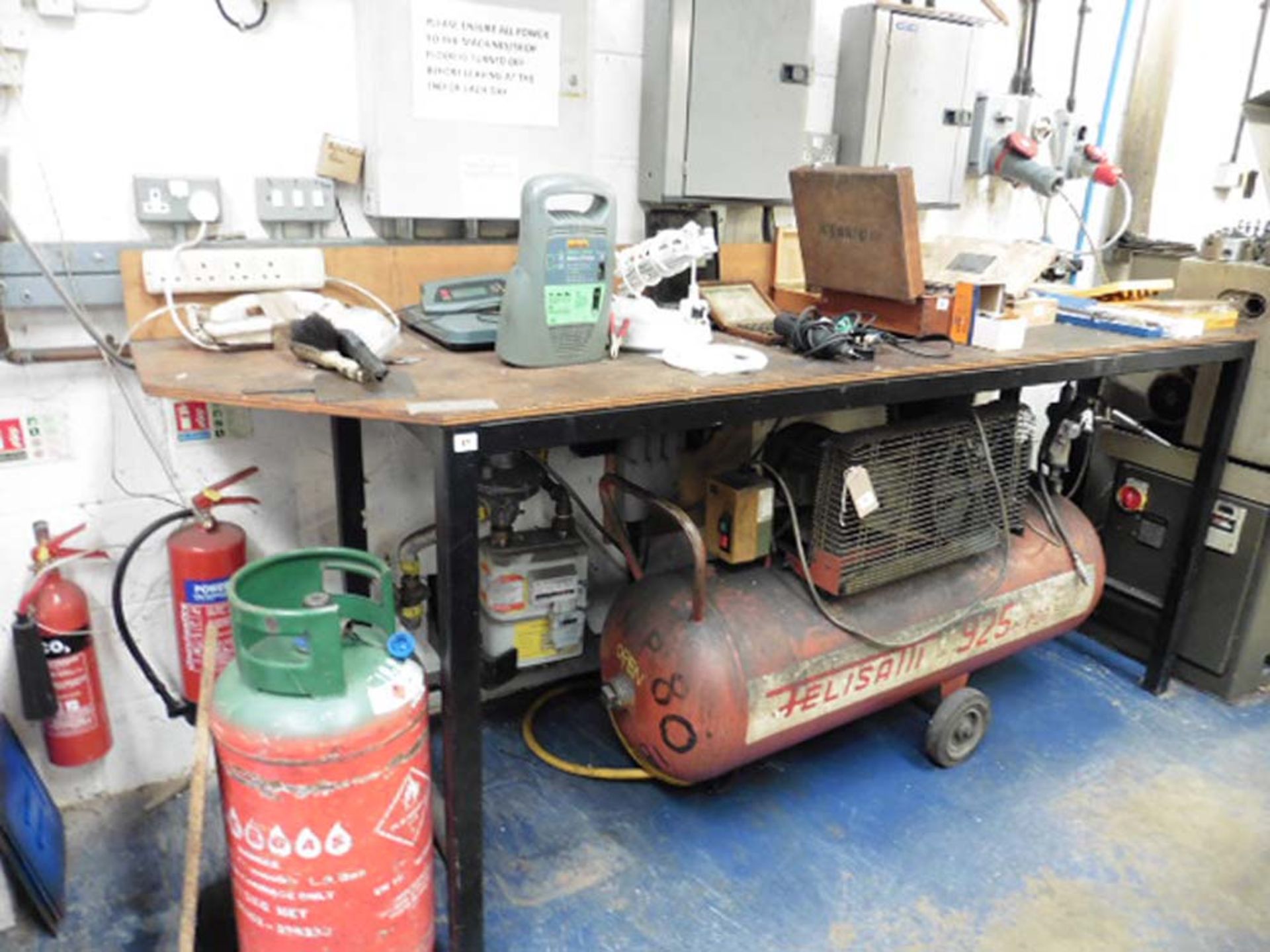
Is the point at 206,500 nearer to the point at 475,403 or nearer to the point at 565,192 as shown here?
the point at 475,403

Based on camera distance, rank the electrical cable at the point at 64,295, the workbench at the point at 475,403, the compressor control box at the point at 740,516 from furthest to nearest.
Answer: the compressor control box at the point at 740,516, the electrical cable at the point at 64,295, the workbench at the point at 475,403

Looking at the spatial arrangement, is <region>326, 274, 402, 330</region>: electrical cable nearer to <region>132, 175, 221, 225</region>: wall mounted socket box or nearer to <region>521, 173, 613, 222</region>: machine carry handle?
<region>132, 175, 221, 225</region>: wall mounted socket box

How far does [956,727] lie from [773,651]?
0.60 metres

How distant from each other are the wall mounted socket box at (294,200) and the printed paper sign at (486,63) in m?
0.23

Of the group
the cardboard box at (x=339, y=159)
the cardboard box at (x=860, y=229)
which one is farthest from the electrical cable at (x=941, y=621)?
the cardboard box at (x=339, y=159)

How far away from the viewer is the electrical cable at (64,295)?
56.0 inches

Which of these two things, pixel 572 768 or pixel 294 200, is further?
pixel 572 768

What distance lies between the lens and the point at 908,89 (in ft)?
7.23

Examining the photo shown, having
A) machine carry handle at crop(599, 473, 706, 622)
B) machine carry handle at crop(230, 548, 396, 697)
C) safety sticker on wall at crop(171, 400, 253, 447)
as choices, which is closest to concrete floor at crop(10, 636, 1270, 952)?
machine carry handle at crop(599, 473, 706, 622)

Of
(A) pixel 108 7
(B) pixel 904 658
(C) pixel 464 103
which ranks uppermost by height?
(A) pixel 108 7

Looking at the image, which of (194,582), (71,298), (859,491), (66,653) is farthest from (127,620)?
(859,491)

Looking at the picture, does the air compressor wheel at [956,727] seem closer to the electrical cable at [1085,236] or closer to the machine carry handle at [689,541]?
the machine carry handle at [689,541]

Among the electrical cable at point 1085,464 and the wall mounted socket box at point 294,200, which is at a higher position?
the wall mounted socket box at point 294,200

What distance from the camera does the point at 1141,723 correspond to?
2184 mm
